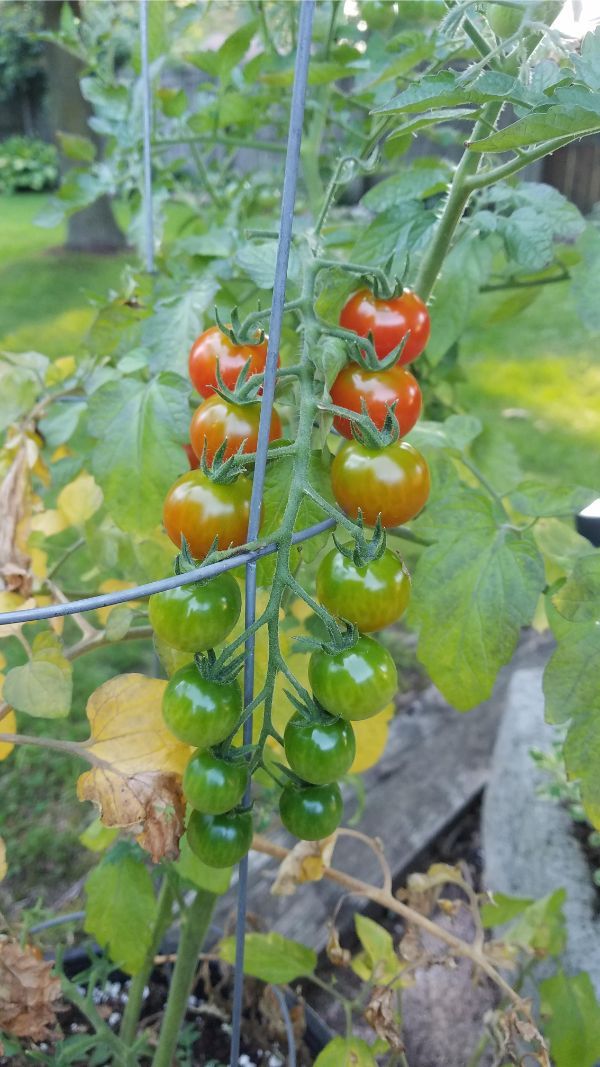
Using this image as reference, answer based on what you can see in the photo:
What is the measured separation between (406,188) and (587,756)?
0.67 metres

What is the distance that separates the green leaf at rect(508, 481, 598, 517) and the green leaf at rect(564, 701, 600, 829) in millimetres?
214

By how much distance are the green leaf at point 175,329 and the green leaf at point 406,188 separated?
24cm

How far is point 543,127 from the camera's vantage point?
52 cm

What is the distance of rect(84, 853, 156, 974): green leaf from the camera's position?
0.88 meters

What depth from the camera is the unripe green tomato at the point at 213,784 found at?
1.95 ft

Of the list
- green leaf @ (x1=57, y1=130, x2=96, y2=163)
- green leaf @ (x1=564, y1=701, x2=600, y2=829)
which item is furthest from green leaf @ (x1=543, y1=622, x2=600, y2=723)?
green leaf @ (x1=57, y1=130, x2=96, y2=163)

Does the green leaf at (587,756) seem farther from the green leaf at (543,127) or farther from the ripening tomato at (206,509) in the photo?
the green leaf at (543,127)

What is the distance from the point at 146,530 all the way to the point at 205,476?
214 millimetres

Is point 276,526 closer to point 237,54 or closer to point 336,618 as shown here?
point 336,618

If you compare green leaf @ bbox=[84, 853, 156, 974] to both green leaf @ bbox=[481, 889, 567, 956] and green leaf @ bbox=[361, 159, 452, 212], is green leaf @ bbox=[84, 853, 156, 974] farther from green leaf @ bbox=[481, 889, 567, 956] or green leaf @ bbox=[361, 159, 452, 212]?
green leaf @ bbox=[361, 159, 452, 212]

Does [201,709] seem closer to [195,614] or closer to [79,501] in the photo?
[195,614]

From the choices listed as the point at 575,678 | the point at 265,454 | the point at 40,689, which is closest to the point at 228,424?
the point at 265,454

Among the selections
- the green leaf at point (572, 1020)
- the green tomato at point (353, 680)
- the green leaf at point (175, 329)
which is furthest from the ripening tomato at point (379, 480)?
the green leaf at point (572, 1020)

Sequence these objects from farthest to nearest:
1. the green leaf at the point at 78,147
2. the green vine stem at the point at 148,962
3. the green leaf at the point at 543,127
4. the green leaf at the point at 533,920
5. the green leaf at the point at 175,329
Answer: the green leaf at the point at 78,147
the green leaf at the point at 533,920
the green vine stem at the point at 148,962
the green leaf at the point at 175,329
the green leaf at the point at 543,127
